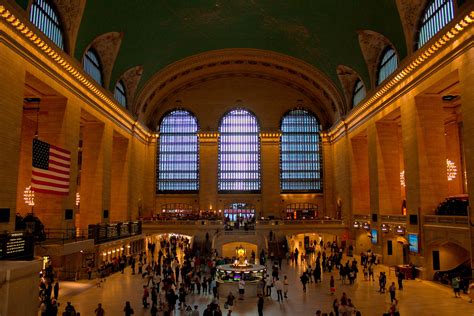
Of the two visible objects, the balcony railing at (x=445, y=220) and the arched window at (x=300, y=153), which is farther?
the arched window at (x=300, y=153)

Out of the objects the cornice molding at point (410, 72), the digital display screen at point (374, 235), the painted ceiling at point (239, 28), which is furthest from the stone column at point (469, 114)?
the digital display screen at point (374, 235)

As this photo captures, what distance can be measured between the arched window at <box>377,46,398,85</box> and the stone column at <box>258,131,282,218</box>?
15.4 metres

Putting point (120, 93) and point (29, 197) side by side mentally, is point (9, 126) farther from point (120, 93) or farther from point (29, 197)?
point (120, 93)

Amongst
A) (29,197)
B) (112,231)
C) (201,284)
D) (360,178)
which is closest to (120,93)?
(112,231)

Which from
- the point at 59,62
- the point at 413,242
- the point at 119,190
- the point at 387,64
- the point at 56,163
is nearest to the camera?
the point at 56,163

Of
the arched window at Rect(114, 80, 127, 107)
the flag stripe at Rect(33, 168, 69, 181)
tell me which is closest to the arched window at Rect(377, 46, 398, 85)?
the arched window at Rect(114, 80, 127, 107)

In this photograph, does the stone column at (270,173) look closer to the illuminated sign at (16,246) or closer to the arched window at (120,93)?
the arched window at (120,93)

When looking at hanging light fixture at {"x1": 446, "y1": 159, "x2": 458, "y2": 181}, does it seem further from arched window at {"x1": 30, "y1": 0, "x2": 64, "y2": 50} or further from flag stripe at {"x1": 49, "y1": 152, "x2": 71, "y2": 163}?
arched window at {"x1": 30, "y1": 0, "x2": 64, "y2": 50}

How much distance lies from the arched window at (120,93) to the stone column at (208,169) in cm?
1030

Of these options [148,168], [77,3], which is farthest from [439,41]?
[148,168]

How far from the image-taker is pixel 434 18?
66.4 ft

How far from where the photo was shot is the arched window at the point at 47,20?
18.7 meters

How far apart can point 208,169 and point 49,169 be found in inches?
962

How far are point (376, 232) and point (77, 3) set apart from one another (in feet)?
74.4
